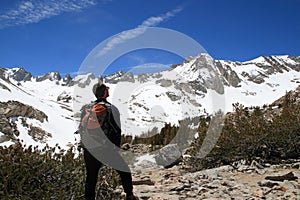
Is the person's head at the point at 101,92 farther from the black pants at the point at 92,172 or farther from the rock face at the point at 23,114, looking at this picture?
the rock face at the point at 23,114

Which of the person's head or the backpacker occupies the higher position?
the person's head

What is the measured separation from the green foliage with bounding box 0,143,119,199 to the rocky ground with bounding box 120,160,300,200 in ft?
3.70

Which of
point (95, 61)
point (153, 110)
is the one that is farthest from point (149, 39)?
point (153, 110)

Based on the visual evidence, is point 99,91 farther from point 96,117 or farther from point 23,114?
point 23,114

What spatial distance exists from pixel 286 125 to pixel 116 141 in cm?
510

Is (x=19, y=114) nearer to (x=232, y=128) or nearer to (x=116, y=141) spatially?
(x=232, y=128)

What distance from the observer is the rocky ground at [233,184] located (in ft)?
18.1

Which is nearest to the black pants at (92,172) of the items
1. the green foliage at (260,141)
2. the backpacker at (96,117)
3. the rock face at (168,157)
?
the backpacker at (96,117)

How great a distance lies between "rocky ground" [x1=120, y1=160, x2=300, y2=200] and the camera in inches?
218

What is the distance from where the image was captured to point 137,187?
22.5 feet

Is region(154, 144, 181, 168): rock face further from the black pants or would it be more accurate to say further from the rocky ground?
the black pants

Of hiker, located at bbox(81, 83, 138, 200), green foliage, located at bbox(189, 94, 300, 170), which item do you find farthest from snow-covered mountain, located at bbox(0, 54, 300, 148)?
hiker, located at bbox(81, 83, 138, 200)

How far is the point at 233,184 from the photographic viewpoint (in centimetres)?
623

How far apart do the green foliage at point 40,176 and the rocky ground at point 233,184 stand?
113cm
